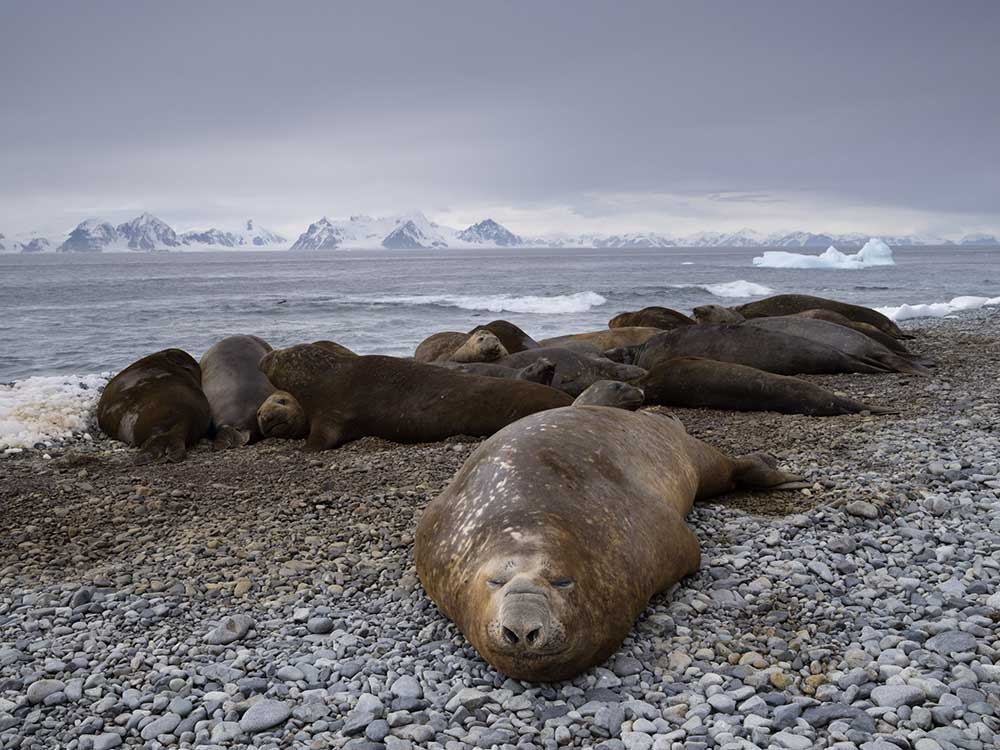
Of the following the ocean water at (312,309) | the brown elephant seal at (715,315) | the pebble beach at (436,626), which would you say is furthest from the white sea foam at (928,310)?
Answer: the pebble beach at (436,626)

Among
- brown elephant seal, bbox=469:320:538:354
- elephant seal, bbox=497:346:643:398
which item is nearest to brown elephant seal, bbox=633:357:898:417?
elephant seal, bbox=497:346:643:398

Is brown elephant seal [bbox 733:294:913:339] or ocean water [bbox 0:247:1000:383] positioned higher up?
brown elephant seal [bbox 733:294:913:339]

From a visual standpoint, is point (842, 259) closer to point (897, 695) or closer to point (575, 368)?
point (575, 368)

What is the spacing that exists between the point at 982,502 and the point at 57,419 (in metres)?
9.95

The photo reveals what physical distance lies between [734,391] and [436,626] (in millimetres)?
6055

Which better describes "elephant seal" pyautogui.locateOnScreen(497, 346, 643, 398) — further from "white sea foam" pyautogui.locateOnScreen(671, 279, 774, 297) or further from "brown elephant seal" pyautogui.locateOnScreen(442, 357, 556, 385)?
"white sea foam" pyautogui.locateOnScreen(671, 279, 774, 297)

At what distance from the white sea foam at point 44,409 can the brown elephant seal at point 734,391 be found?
704 centimetres

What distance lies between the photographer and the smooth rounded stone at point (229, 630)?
4199mm

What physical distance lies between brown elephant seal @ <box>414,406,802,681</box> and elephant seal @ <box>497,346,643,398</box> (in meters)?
4.97

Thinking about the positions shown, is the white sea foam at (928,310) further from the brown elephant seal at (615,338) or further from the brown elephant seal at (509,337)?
the brown elephant seal at (509,337)

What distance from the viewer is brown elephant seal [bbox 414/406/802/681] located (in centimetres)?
360

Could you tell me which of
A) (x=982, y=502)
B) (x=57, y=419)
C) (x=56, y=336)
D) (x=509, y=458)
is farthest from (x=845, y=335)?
(x=56, y=336)

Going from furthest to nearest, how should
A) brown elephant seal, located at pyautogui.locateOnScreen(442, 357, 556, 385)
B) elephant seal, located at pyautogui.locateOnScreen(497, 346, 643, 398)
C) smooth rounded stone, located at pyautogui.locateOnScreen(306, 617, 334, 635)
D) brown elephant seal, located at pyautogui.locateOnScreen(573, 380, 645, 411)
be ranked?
elephant seal, located at pyautogui.locateOnScreen(497, 346, 643, 398)
brown elephant seal, located at pyautogui.locateOnScreen(442, 357, 556, 385)
brown elephant seal, located at pyautogui.locateOnScreen(573, 380, 645, 411)
smooth rounded stone, located at pyautogui.locateOnScreen(306, 617, 334, 635)

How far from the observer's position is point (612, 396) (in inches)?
328
